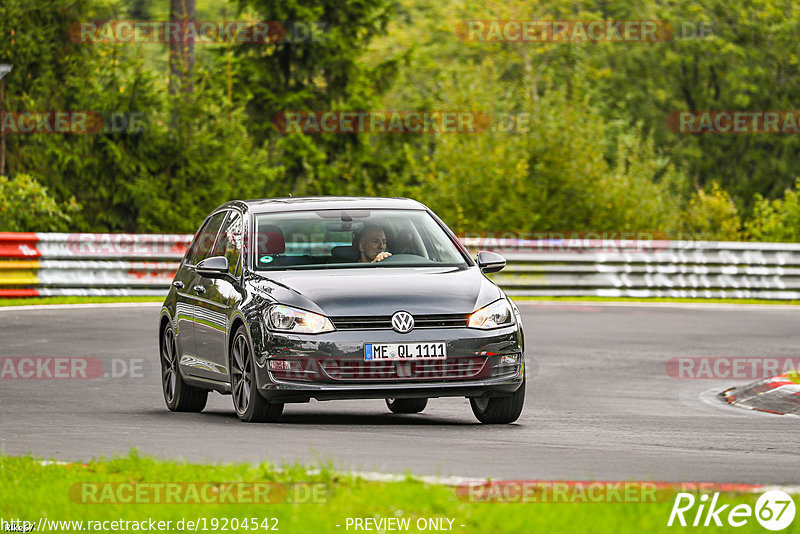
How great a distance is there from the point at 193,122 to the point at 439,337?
26.0 m

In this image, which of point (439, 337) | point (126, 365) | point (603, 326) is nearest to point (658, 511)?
point (439, 337)

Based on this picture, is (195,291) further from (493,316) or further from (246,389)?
(493,316)

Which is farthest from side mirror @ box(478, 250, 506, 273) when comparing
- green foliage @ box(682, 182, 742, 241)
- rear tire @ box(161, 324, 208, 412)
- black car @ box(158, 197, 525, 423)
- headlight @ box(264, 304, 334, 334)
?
green foliage @ box(682, 182, 742, 241)

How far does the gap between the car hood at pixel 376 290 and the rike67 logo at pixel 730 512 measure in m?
3.85

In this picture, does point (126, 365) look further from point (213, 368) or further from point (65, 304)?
point (65, 304)

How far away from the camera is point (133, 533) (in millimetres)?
6520

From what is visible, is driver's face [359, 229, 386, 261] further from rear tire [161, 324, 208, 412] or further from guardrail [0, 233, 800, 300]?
guardrail [0, 233, 800, 300]

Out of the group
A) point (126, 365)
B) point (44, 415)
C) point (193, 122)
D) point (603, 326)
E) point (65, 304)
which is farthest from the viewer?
point (193, 122)

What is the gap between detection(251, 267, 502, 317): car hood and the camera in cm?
1064

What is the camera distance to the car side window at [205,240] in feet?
42.2

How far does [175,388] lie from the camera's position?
12820 millimetres

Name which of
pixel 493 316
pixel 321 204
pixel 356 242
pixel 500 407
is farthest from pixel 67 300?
pixel 493 316

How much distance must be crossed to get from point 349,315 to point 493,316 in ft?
3.38

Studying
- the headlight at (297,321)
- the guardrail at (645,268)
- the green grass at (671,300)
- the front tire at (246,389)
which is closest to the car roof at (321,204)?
the front tire at (246,389)
